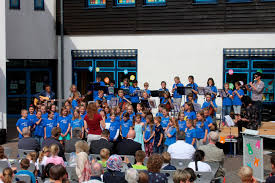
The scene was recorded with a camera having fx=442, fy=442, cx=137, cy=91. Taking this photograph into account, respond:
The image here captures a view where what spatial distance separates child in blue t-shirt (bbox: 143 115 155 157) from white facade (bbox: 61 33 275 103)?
803cm

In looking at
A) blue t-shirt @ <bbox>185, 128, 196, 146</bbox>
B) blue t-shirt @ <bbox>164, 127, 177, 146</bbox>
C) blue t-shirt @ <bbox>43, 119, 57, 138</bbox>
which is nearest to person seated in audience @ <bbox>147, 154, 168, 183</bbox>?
blue t-shirt @ <bbox>185, 128, 196, 146</bbox>

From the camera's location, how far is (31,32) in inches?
822

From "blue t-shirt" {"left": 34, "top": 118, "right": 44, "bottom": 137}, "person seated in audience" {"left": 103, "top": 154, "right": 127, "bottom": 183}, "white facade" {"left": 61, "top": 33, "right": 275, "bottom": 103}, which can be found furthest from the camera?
"white facade" {"left": 61, "top": 33, "right": 275, "bottom": 103}

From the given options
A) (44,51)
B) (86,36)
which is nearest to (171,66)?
(86,36)

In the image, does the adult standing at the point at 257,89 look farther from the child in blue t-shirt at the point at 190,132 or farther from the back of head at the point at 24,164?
the back of head at the point at 24,164

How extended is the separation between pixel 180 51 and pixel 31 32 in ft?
23.3

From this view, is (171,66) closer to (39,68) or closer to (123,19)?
(123,19)

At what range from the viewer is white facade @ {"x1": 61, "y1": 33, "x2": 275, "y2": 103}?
62.4 ft

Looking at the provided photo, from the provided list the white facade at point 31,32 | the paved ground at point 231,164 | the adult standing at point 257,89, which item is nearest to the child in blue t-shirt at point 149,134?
the paved ground at point 231,164

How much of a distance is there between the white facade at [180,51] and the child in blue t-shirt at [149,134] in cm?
803

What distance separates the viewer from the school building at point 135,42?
18875mm

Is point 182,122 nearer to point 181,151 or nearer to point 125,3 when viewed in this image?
point 181,151

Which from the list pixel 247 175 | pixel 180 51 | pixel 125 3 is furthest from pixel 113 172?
pixel 125 3

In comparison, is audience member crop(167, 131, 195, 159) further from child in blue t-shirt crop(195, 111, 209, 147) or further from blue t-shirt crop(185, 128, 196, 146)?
child in blue t-shirt crop(195, 111, 209, 147)
